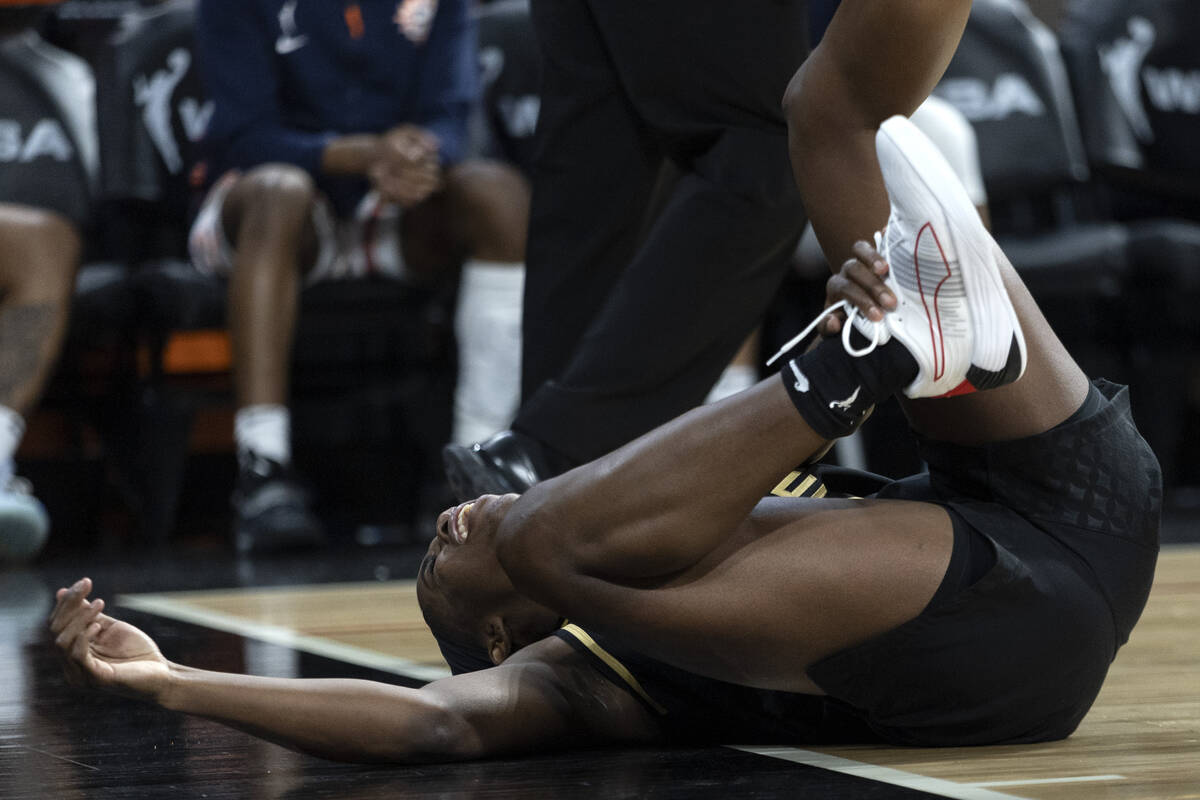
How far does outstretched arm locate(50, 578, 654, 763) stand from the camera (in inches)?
40.6

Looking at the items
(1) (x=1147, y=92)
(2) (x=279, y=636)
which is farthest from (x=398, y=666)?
(1) (x=1147, y=92)

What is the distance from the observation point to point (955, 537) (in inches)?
41.6

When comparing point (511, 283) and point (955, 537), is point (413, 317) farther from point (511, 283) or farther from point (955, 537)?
point (955, 537)

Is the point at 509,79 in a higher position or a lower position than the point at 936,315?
lower

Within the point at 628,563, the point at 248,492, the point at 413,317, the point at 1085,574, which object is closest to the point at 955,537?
the point at 1085,574

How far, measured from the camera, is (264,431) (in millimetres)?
2730

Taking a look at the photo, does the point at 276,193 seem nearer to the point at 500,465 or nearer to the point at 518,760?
the point at 500,465

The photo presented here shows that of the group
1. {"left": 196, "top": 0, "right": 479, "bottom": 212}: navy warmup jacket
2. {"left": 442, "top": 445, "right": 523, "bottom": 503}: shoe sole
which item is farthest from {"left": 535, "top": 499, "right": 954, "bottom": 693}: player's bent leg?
{"left": 196, "top": 0, "right": 479, "bottom": 212}: navy warmup jacket

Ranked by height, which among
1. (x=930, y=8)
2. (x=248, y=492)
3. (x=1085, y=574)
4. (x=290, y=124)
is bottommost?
(x=248, y=492)

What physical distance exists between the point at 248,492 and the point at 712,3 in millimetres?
1375

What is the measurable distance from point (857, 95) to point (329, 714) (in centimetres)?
51

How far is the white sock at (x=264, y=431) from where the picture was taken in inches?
107

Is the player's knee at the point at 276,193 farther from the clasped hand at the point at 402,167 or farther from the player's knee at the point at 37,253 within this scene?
the player's knee at the point at 37,253

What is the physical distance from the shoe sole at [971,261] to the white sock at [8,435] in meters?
1.95
